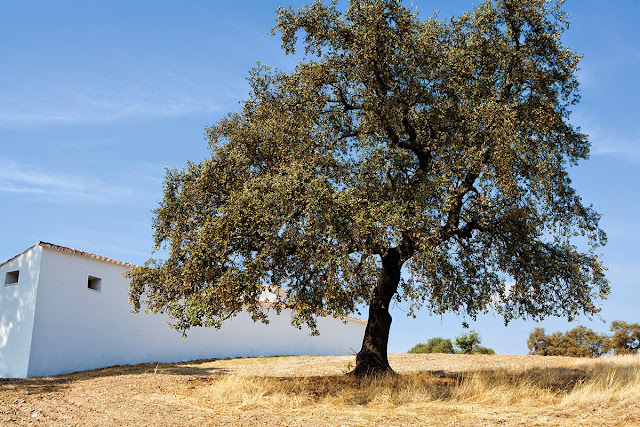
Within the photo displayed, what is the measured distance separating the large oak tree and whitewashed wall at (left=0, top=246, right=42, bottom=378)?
30.2 ft

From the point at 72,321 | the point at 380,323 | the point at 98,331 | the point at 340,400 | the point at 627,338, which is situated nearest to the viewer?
the point at 340,400

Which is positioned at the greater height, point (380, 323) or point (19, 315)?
point (19, 315)

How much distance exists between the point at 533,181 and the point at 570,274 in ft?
12.0

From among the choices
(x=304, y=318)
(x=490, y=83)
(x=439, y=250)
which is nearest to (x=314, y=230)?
(x=304, y=318)

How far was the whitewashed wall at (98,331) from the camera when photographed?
2377cm

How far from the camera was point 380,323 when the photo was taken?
57.6ft

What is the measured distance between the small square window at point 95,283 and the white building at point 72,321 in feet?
0.09

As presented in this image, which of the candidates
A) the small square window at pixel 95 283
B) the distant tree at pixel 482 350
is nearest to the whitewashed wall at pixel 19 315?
the small square window at pixel 95 283

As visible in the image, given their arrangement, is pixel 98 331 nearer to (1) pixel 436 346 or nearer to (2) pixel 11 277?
(2) pixel 11 277

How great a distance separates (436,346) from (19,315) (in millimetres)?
27684

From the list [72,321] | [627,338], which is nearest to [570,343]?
[627,338]

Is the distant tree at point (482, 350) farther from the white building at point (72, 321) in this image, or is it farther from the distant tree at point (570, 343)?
the white building at point (72, 321)

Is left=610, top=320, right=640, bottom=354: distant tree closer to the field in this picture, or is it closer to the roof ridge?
the field

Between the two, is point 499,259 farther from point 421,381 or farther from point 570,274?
point 421,381
